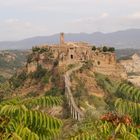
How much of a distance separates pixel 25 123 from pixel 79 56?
2634 inches

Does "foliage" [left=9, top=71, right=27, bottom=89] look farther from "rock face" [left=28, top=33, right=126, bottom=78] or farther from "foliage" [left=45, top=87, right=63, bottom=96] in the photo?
"foliage" [left=45, top=87, right=63, bottom=96]

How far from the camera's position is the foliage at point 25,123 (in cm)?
869

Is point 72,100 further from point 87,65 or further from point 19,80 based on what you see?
point 19,80

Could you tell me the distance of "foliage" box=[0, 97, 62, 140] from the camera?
28.5 feet

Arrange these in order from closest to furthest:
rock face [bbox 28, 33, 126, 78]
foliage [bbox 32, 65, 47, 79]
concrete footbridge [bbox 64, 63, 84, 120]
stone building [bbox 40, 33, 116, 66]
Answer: concrete footbridge [bbox 64, 63, 84, 120] < stone building [bbox 40, 33, 116, 66] < rock face [bbox 28, 33, 126, 78] < foliage [bbox 32, 65, 47, 79]

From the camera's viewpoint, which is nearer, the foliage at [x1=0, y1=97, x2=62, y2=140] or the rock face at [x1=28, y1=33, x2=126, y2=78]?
the foliage at [x1=0, y1=97, x2=62, y2=140]

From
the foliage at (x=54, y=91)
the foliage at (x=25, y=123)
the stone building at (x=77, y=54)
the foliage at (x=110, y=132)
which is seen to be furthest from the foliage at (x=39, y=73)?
the foliage at (x=110, y=132)

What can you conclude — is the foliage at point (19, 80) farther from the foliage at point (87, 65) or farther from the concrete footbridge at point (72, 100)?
the foliage at point (87, 65)

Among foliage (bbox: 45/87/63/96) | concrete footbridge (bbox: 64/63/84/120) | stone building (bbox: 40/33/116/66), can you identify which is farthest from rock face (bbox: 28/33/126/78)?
foliage (bbox: 45/87/63/96)

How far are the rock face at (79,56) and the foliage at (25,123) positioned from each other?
64065mm

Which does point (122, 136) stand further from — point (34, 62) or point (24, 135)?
point (34, 62)

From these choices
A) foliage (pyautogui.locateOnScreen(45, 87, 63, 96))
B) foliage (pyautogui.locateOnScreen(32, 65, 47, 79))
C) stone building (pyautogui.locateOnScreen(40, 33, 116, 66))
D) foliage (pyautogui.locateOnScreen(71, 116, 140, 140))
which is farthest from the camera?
foliage (pyautogui.locateOnScreen(32, 65, 47, 79))

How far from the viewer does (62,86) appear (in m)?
70.9

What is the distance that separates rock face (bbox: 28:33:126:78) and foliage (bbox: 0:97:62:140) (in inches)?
2522
